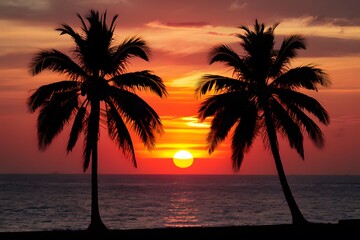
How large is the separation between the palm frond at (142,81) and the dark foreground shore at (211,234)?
6310mm

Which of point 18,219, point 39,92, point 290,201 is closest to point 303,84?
point 290,201

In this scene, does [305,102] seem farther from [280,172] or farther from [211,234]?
[211,234]

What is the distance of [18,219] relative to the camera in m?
75.1

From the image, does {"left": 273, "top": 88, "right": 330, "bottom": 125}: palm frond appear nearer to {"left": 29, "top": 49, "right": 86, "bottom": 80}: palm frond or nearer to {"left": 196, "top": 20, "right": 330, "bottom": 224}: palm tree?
{"left": 196, "top": 20, "right": 330, "bottom": 224}: palm tree

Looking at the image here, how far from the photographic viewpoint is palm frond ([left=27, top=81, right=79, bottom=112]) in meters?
26.9

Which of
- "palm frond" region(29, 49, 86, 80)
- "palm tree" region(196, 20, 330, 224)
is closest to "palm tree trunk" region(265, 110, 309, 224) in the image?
"palm tree" region(196, 20, 330, 224)

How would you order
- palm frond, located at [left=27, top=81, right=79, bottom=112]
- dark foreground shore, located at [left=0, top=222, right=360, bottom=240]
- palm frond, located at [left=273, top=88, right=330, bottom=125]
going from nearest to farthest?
dark foreground shore, located at [left=0, top=222, right=360, bottom=240] < palm frond, located at [left=27, top=81, right=79, bottom=112] < palm frond, located at [left=273, top=88, right=330, bottom=125]

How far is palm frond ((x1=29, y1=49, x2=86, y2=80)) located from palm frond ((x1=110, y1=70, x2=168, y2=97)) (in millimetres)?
1675

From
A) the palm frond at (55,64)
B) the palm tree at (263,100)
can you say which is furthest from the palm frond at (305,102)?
the palm frond at (55,64)

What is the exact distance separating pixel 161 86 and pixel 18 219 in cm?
5267

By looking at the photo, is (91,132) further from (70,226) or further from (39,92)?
(70,226)

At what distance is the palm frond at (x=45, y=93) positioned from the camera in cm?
2692

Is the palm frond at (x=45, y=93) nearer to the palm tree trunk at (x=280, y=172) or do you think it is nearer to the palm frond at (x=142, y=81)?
the palm frond at (x=142, y=81)

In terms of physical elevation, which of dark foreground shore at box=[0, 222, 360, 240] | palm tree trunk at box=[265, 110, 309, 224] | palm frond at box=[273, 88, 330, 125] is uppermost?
palm frond at box=[273, 88, 330, 125]
